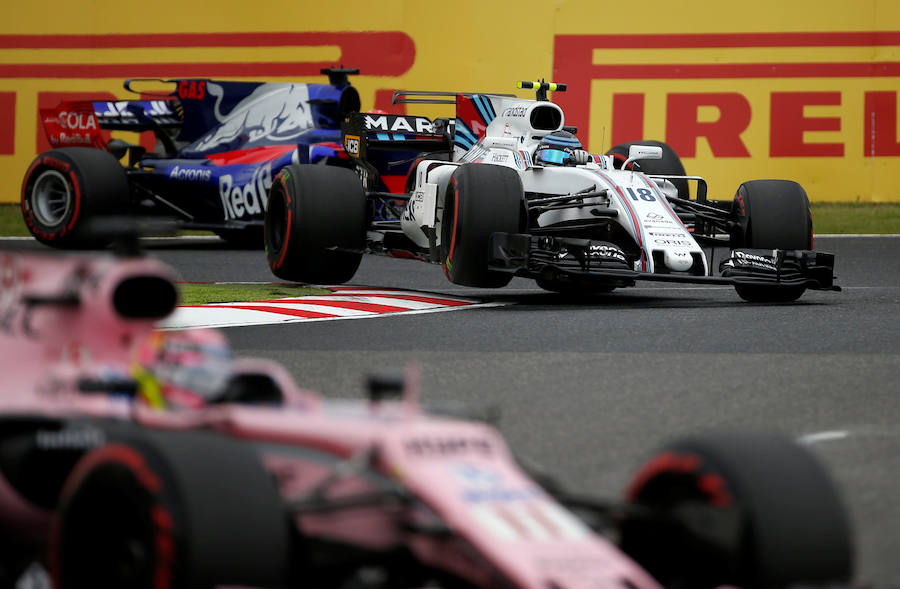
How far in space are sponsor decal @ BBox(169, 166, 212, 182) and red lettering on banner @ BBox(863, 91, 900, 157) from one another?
8.34m

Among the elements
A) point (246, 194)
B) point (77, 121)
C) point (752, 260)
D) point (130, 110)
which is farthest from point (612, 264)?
point (77, 121)

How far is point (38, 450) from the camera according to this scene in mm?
4059

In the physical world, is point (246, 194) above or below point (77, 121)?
below

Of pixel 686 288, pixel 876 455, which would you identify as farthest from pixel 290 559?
pixel 686 288

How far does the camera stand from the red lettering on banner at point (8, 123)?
20922mm

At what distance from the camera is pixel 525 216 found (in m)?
12.1

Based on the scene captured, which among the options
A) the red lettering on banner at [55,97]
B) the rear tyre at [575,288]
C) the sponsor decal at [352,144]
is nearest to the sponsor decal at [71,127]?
the red lettering on banner at [55,97]

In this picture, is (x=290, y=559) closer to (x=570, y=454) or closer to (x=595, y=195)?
(x=570, y=454)

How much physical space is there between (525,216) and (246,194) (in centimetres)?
563

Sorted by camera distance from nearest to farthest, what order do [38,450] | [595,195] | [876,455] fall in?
[38,450] → [876,455] → [595,195]

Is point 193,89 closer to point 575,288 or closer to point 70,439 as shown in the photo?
point 575,288

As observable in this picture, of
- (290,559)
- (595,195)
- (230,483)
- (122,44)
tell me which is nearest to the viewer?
(230,483)

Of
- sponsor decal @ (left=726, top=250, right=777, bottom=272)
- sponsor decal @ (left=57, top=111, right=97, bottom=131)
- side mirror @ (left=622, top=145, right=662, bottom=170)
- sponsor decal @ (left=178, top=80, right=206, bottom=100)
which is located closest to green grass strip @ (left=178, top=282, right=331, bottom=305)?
side mirror @ (left=622, top=145, right=662, bottom=170)

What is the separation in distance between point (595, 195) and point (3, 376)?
8.52 metres
